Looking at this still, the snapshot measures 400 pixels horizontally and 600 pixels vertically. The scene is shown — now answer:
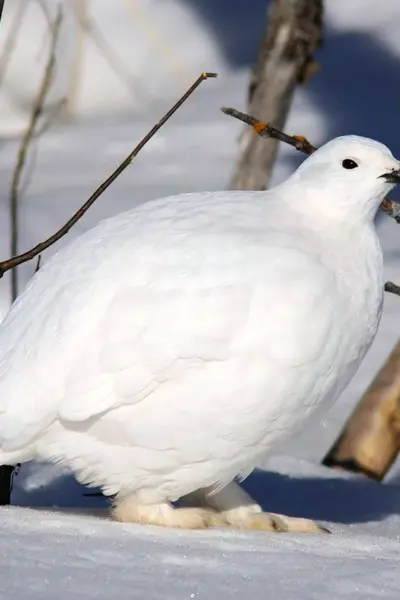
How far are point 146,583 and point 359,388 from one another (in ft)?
10.2

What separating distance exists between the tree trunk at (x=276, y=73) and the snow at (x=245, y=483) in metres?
0.72

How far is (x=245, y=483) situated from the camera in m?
3.96

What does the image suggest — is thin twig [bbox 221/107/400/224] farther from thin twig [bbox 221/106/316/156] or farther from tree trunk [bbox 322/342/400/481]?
tree trunk [bbox 322/342/400/481]

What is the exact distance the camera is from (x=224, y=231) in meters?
2.83

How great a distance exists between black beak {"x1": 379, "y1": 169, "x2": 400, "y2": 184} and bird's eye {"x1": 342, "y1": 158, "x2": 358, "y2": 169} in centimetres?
7

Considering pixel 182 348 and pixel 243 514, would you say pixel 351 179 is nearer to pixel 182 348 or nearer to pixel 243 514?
pixel 182 348

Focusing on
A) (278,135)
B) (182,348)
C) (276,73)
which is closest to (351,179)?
(278,135)

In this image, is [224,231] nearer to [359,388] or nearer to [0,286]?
[359,388]

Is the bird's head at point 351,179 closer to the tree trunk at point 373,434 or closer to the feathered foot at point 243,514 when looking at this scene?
the feathered foot at point 243,514

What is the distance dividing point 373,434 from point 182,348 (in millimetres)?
1880

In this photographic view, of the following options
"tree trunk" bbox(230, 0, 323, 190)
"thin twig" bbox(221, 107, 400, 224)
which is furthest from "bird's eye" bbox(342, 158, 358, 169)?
"tree trunk" bbox(230, 0, 323, 190)

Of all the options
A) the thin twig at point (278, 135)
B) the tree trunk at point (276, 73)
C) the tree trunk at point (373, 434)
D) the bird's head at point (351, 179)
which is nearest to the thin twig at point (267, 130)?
the thin twig at point (278, 135)

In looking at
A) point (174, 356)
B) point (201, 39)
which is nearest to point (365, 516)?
point (174, 356)

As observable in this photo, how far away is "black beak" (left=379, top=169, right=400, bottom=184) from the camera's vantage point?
2963 mm
